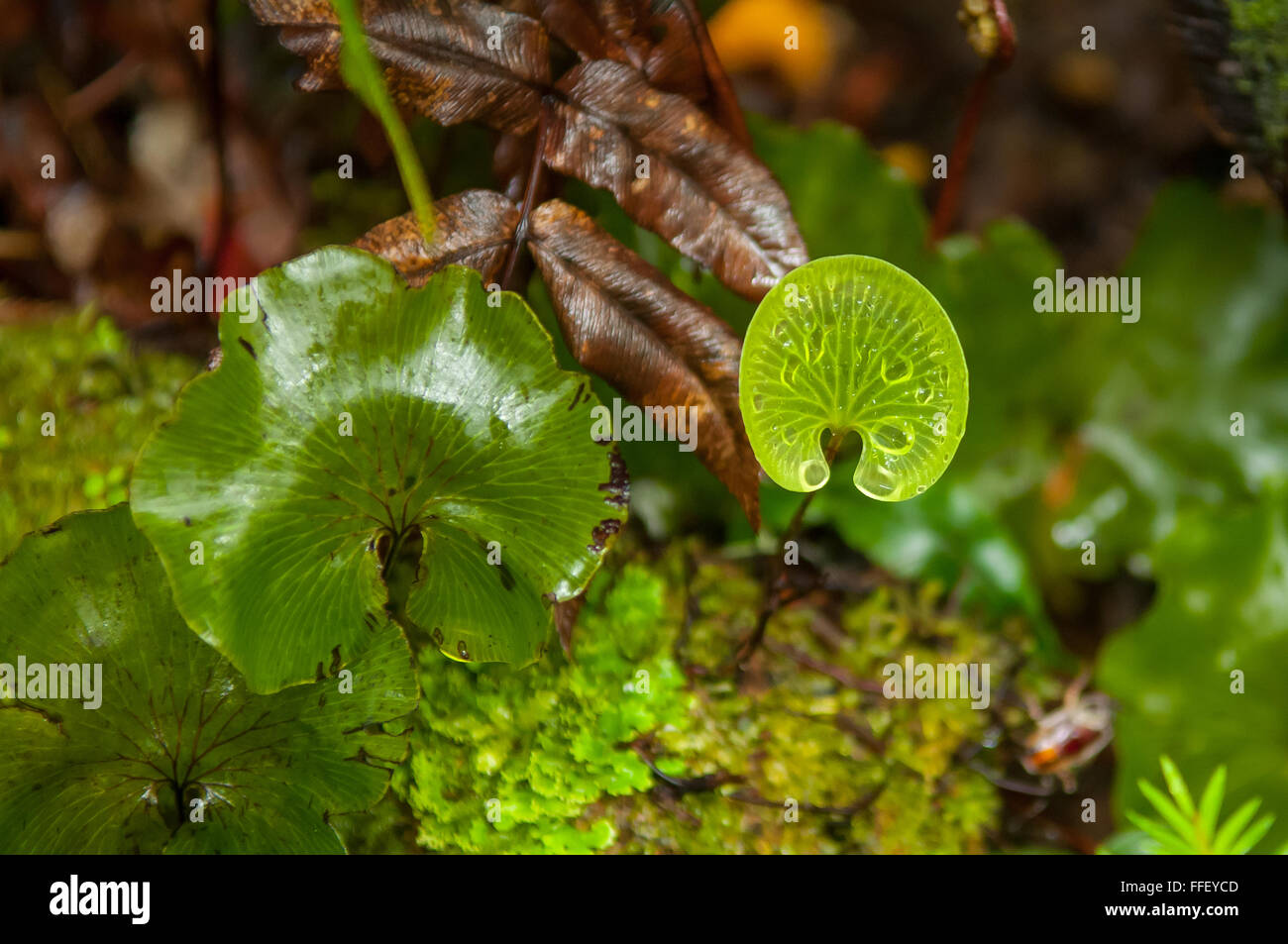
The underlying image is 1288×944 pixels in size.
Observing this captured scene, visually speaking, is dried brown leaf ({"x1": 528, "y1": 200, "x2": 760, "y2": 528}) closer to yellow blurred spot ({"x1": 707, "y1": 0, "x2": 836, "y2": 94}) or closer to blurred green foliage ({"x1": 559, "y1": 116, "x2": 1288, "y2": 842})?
blurred green foliage ({"x1": 559, "y1": 116, "x2": 1288, "y2": 842})

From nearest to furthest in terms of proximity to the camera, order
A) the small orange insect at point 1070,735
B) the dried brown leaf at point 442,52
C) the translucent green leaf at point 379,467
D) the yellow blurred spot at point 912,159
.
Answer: the translucent green leaf at point 379,467, the dried brown leaf at point 442,52, the small orange insect at point 1070,735, the yellow blurred spot at point 912,159

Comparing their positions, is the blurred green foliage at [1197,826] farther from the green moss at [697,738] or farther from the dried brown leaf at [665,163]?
the dried brown leaf at [665,163]

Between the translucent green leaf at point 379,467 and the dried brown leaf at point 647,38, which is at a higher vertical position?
the dried brown leaf at point 647,38

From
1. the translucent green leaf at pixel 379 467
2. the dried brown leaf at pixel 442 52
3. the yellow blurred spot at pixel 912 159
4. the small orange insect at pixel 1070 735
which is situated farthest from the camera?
the yellow blurred spot at pixel 912 159

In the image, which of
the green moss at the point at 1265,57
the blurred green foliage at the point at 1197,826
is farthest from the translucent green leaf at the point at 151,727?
the green moss at the point at 1265,57

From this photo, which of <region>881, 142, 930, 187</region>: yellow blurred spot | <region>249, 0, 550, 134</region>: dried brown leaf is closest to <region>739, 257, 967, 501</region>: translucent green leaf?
<region>249, 0, 550, 134</region>: dried brown leaf

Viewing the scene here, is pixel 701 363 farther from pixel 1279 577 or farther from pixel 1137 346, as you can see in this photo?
pixel 1137 346

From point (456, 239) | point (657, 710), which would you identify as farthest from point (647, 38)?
point (657, 710)
